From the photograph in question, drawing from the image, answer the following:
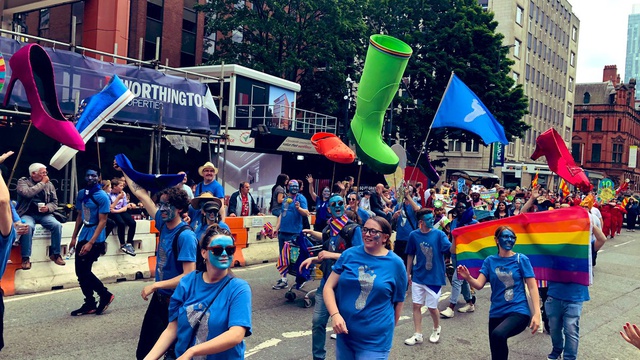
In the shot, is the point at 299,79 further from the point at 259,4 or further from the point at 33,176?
the point at 33,176

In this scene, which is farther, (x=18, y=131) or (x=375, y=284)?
(x=18, y=131)

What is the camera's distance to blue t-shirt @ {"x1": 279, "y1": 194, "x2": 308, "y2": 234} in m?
9.49

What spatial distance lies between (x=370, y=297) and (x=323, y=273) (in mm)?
1819

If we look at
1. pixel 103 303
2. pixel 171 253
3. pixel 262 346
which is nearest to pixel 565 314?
pixel 262 346

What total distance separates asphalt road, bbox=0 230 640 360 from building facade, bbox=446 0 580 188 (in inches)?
1441

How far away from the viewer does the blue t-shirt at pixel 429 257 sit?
23.8ft

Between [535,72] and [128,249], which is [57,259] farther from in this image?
[535,72]

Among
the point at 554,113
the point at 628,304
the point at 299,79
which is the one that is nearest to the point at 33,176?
the point at 628,304

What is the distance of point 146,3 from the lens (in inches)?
1134

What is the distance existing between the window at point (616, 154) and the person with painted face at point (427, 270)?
288 feet

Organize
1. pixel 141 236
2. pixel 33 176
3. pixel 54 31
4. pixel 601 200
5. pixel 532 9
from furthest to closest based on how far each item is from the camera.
A: pixel 532 9, pixel 54 31, pixel 601 200, pixel 141 236, pixel 33 176

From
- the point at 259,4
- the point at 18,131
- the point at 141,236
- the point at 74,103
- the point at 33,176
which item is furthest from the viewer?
the point at 259,4

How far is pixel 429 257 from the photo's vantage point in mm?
7273

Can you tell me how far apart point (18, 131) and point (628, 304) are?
15.5 metres
